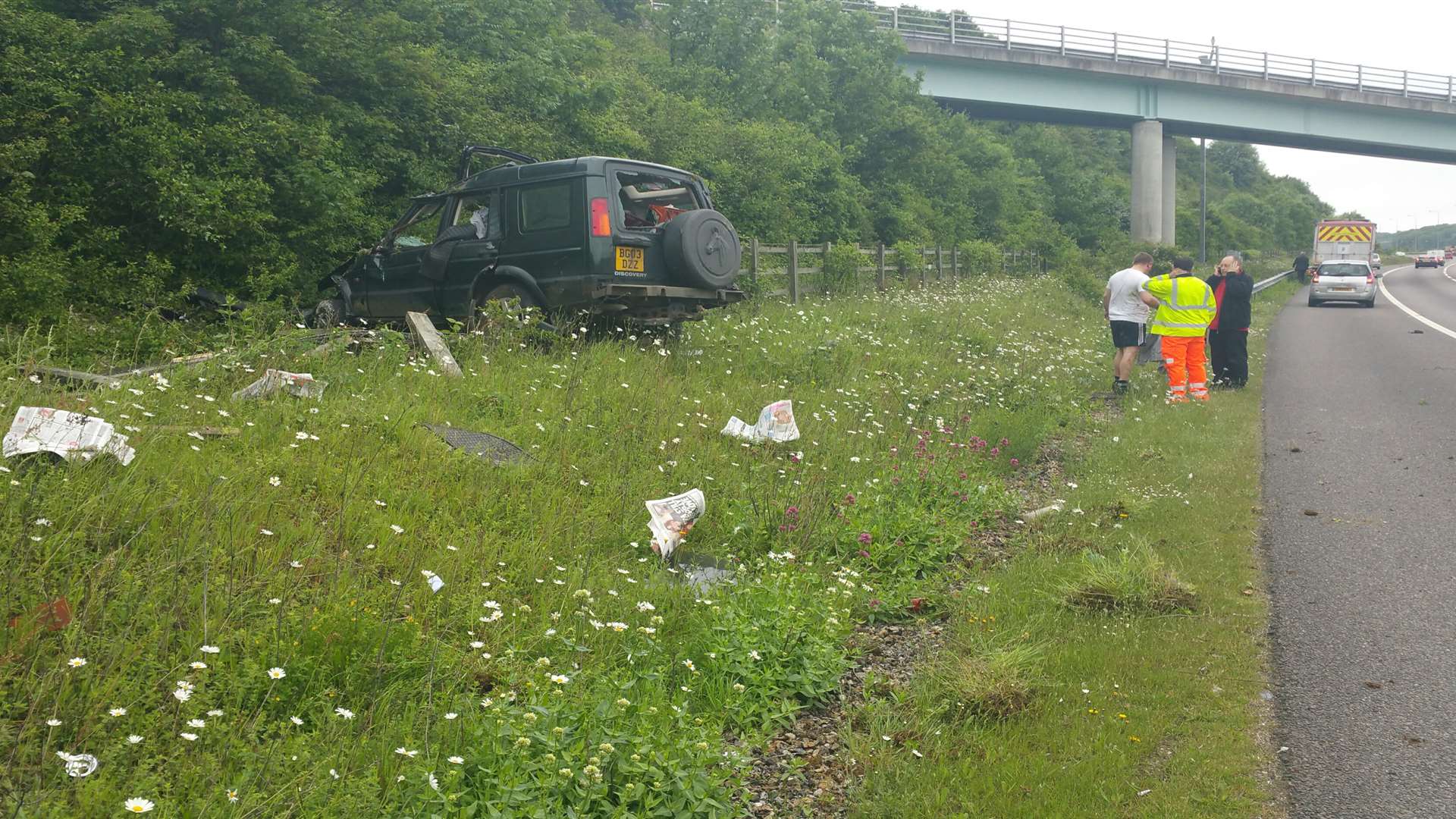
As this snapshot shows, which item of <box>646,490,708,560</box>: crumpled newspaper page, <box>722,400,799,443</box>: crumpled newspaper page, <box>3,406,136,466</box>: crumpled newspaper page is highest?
<box>3,406,136,466</box>: crumpled newspaper page

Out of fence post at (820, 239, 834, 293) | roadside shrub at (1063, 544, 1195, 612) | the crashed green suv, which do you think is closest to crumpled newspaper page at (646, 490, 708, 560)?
roadside shrub at (1063, 544, 1195, 612)

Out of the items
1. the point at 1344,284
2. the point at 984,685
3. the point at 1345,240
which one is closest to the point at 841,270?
the point at 984,685

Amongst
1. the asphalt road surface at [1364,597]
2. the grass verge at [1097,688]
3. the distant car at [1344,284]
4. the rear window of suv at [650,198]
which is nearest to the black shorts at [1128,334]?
the asphalt road surface at [1364,597]

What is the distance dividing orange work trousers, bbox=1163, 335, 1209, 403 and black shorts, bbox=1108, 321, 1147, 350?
0.54m

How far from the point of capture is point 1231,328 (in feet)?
44.7

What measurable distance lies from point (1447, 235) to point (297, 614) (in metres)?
234

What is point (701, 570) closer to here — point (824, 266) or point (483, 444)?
point (483, 444)

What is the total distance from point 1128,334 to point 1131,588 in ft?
26.8

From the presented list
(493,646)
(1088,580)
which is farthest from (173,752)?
(1088,580)

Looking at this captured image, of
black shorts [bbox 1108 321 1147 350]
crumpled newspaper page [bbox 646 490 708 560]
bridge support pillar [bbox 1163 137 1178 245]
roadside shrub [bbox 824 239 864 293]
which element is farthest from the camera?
bridge support pillar [bbox 1163 137 1178 245]

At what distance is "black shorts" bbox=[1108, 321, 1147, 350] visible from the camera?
42.1ft

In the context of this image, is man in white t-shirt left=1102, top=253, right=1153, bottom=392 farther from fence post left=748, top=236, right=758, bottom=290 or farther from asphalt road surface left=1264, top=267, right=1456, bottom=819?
fence post left=748, top=236, right=758, bottom=290

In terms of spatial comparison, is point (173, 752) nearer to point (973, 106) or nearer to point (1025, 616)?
point (1025, 616)

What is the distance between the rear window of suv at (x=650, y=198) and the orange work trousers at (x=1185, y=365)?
564cm
